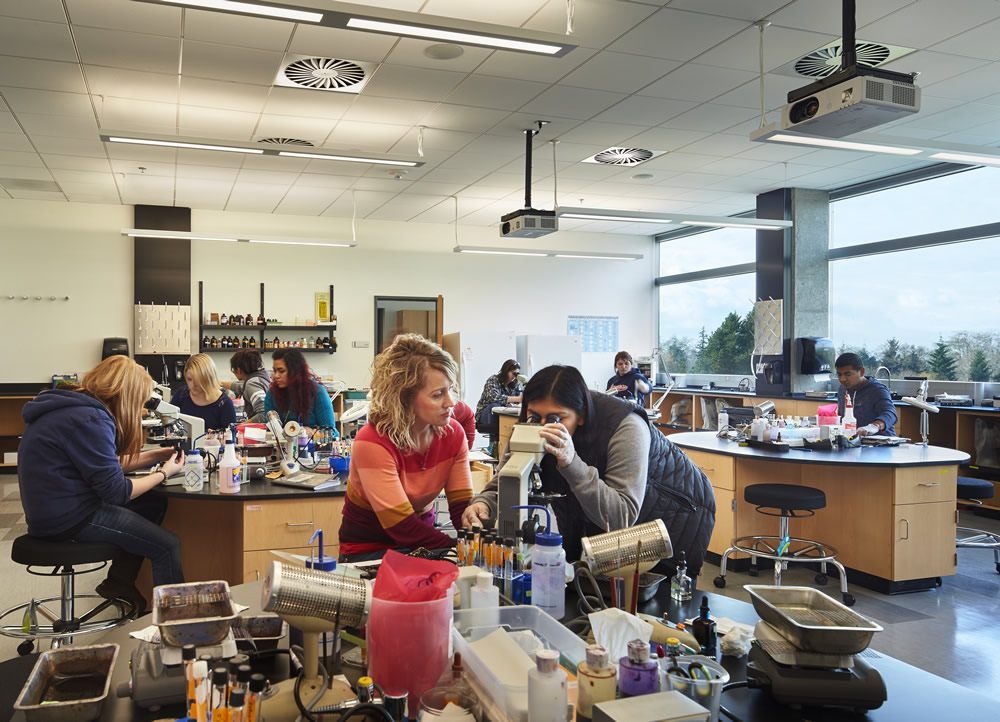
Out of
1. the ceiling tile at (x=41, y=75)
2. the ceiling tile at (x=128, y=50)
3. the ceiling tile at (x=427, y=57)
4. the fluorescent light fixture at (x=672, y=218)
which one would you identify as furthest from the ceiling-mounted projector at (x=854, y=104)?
the ceiling tile at (x=41, y=75)

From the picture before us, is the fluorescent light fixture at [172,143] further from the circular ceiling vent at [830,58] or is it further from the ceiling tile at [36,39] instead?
the circular ceiling vent at [830,58]

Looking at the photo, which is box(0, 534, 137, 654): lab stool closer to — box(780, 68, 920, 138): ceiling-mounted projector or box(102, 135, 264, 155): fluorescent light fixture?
box(102, 135, 264, 155): fluorescent light fixture

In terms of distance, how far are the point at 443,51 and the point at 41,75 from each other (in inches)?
104

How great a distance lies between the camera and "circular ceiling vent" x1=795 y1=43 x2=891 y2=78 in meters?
4.33

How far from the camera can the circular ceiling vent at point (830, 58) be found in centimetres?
433

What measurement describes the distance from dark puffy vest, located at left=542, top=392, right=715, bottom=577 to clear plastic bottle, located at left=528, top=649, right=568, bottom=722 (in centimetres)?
101

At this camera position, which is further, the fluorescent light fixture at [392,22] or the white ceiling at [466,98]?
the white ceiling at [466,98]

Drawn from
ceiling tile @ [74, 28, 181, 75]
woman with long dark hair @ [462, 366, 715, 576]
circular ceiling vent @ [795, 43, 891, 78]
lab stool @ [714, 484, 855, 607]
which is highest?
circular ceiling vent @ [795, 43, 891, 78]

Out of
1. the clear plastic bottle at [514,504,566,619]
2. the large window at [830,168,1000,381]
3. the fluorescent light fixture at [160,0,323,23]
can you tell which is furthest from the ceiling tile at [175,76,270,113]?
the large window at [830,168,1000,381]

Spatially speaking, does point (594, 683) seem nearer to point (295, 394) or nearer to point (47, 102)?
point (295, 394)

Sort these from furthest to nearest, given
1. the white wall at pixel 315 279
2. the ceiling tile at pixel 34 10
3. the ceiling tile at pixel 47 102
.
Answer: the white wall at pixel 315 279, the ceiling tile at pixel 47 102, the ceiling tile at pixel 34 10

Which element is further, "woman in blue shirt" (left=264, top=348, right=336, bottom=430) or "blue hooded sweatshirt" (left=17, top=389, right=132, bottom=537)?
"woman in blue shirt" (left=264, top=348, right=336, bottom=430)

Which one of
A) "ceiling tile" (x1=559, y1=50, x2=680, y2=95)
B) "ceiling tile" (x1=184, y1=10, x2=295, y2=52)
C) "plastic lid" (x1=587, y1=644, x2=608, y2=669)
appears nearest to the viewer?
"plastic lid" (x1=587, y1=644, x2=608, y2=669)

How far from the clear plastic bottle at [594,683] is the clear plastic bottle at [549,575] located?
0.47 meters
